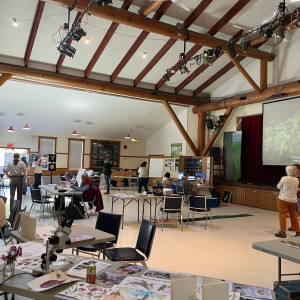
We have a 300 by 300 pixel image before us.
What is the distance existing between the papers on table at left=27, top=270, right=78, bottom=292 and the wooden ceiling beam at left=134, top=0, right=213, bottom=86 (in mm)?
7661

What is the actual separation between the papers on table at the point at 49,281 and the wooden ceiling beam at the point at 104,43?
665cm

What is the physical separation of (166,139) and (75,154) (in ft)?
15.9

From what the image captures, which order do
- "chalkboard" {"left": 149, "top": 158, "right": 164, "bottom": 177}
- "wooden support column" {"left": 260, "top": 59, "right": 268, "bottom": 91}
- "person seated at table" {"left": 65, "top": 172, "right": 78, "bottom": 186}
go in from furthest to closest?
"chalkboard" {"left": 149, "top": 158, "right": 164, "bottom": 177}, "wooden support column" {"left": 260, "top": 59, "right": 268, "bottom": 91}, "person seated at table" {"left": 65, "top": 172, "right": 78, "bottom": 186}

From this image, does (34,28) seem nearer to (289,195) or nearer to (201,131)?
(289,195)

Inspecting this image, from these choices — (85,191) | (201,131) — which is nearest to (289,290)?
(85,191)

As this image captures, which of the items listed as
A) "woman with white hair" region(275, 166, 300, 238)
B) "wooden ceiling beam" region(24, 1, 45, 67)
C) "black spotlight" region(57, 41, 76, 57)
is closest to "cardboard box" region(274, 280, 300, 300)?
"woman with white hair" region(275, 166, 300, 238)

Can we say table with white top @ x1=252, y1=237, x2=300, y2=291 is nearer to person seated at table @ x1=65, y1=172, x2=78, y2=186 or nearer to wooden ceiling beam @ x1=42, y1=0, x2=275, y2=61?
wooden ceiling beam @ x1=42, y1=0, x2=275, y2=61

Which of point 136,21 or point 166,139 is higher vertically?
point 136,21

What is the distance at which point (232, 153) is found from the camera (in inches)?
455

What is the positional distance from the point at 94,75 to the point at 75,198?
15.6 ft

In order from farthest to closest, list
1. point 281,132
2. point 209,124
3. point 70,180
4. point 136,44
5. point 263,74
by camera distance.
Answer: point 209,124 < point 263,74 < point 281,132 < point 136,44 < point 70,180

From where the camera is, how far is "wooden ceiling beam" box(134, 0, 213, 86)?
7883 mm

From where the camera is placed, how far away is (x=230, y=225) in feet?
23.7

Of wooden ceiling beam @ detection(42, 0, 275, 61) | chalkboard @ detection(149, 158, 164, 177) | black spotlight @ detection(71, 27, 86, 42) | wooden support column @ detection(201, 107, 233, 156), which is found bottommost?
chalkboard @ detection(149, 158, 164, 177)
